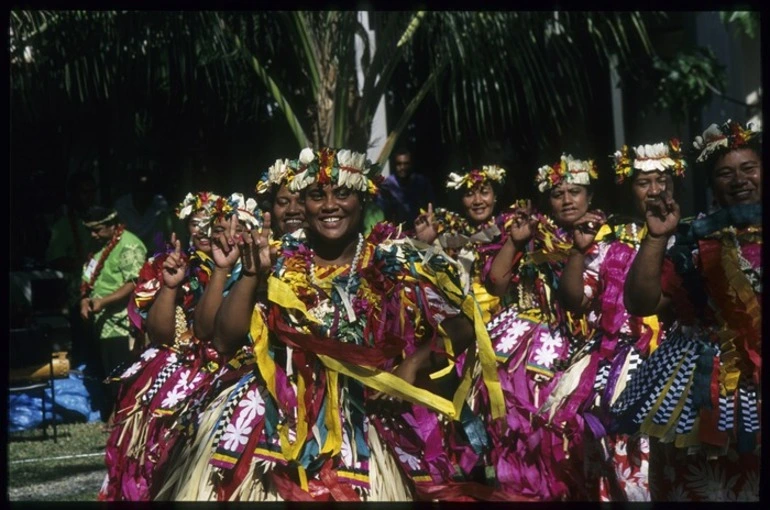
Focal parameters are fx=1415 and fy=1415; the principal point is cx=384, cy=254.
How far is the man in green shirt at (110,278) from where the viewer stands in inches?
427

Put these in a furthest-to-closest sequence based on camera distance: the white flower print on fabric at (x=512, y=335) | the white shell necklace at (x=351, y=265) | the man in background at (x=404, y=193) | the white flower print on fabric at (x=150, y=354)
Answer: the man in background at (x=404, y=193) → the white flower print on fabric at (x=512, y=335) → the white flower print on fabric at (x=150, y=354) → the white shell necklace at (x=351, y=265)

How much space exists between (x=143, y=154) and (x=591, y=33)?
4745 mm

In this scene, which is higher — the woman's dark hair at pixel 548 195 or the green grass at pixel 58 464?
the woman's dark hair at pixel 548 195

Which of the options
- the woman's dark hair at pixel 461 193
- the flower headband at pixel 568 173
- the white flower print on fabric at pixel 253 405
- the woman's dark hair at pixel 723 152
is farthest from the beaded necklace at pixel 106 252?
the woman's dark hair at pixel 723 152

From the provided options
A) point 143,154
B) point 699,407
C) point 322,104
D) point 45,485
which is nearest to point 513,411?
point 699,407

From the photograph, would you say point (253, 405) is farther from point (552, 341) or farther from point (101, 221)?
point (101, 221)

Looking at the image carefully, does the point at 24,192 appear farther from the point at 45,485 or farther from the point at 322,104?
the point at 45,485

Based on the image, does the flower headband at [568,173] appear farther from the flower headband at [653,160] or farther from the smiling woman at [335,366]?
the smiling woman at [335,366]

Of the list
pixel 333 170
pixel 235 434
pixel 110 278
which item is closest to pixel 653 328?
pixel 333 170

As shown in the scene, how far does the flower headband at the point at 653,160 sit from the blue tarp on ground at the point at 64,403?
18.1 feet

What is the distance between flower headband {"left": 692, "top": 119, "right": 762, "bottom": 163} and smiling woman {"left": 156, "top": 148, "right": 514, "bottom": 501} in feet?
3.39

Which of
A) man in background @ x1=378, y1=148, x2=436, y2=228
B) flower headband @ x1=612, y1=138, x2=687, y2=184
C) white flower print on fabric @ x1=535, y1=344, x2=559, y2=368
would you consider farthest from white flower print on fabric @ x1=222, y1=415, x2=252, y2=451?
man in background @ x1=378, y1=148, x2=436, y2=228

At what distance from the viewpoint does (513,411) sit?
7.17m

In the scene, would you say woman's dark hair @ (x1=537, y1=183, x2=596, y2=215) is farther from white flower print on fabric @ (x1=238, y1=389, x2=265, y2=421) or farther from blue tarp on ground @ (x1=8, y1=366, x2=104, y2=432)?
blue tarp on ground @ (x1=8, y1=366, x2=104, y2=432)
